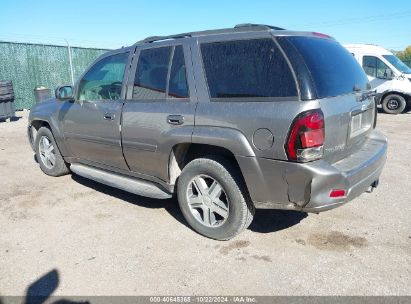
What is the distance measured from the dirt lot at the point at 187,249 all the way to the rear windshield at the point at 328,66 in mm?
1411

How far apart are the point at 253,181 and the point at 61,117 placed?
3.11m

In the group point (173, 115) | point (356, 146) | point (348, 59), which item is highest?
point (348, 59)

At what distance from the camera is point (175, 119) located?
3443 mm

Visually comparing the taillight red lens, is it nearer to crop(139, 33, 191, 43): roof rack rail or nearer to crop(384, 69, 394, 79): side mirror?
crop(139, 33, 191, 43): roof rack rail

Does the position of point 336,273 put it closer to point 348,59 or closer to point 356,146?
point 356,146

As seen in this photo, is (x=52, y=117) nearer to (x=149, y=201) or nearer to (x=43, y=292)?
(x=149, y=201)

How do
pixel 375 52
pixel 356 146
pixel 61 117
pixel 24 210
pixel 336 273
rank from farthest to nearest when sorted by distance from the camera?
1. pixel 375 52
2. pixel 61 117
3. pixel 24 210
4. pixel 356 146
5. pixel 336 273

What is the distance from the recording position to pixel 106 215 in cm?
412

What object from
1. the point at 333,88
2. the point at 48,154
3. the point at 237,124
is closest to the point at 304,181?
the point at 237,124

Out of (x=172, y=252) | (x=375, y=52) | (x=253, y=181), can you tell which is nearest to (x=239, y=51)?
(x=253, y=181)

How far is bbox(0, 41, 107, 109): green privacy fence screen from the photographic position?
45.9 feet

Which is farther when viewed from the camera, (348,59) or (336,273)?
(348,59)

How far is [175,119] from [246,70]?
2.75 ft

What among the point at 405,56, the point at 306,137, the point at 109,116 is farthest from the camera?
the point at 405,56
